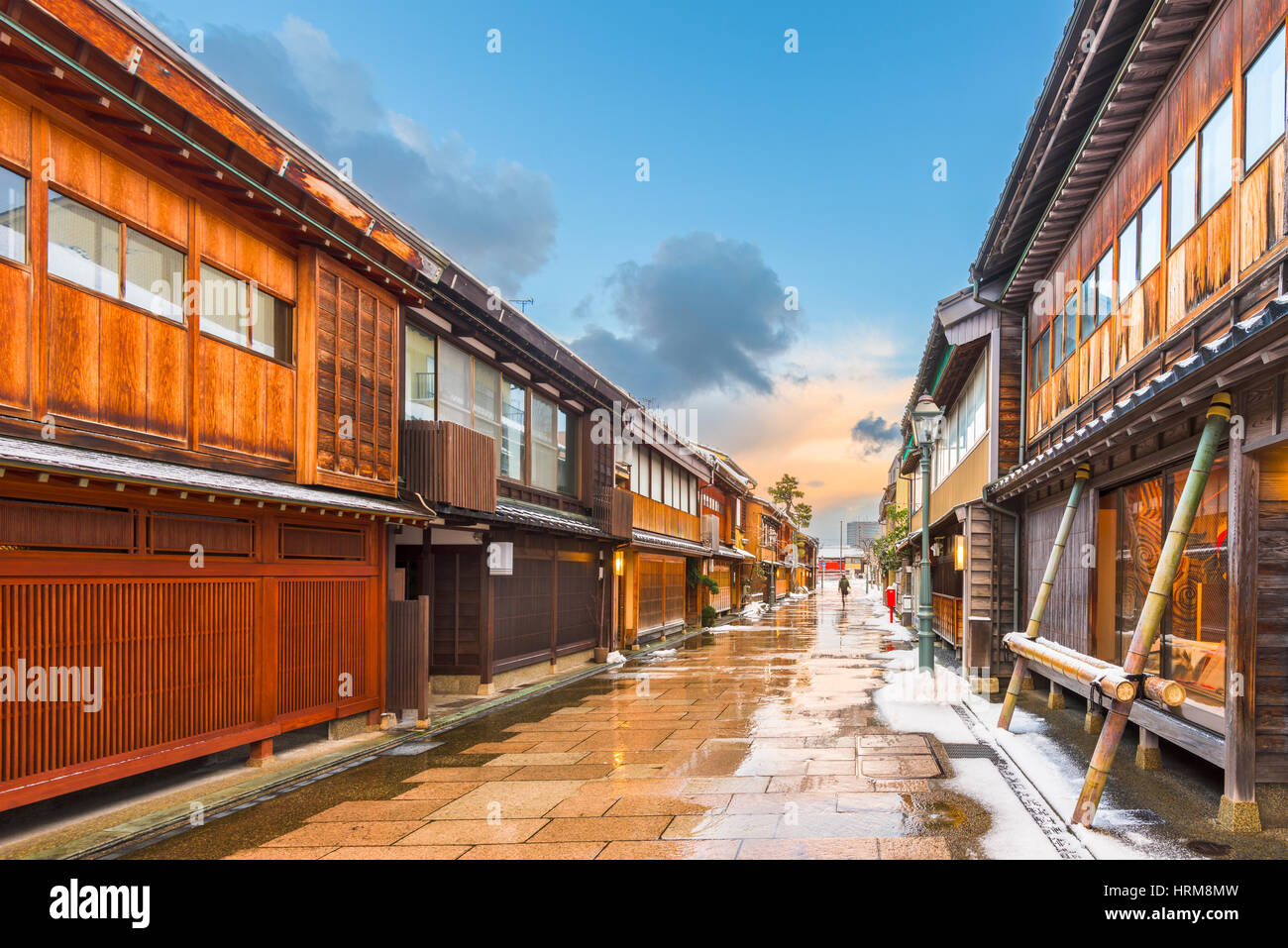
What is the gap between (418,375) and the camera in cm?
1406

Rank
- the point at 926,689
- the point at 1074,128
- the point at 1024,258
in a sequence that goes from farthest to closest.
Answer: the point at 926,689
the point at 1024,258
the point at 1074,128

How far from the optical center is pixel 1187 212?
8.89m

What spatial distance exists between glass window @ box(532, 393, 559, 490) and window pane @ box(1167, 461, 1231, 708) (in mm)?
12814

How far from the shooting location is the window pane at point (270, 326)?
33.5 feet

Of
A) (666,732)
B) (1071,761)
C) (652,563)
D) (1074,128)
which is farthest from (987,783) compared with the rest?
(652,563)

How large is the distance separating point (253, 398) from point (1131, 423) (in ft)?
31.3

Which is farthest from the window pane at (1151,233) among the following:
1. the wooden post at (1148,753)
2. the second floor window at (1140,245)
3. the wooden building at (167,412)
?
the wooden building at (167,412)

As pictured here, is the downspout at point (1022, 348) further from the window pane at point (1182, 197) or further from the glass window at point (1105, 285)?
the window pane at point (1182, 197)

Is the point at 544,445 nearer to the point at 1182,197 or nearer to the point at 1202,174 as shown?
the point at 1182,197

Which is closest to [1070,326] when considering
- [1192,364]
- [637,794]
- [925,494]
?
[925,494]

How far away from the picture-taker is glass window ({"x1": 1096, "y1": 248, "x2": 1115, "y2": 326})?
11.5 metres

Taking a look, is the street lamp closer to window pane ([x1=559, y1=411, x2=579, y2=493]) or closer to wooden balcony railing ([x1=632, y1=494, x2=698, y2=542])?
window pane ([x1=559, y1=411, x2=579, y2=493])

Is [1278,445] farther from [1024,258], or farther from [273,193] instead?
[273,193]

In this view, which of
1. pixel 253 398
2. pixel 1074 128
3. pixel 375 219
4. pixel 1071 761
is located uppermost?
pixel 1074 128
